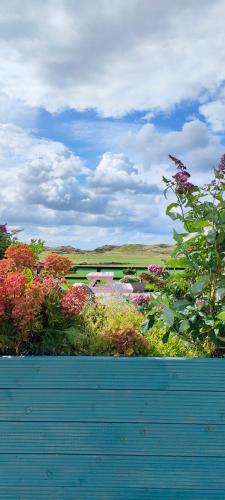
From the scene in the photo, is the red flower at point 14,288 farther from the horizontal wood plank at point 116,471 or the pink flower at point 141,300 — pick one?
the pink flower at point 141,300

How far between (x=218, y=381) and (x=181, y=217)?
82 centimetres

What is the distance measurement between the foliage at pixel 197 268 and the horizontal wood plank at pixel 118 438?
0.43 metres

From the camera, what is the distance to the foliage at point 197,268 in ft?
7.66

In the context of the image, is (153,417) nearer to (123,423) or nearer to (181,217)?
(123,423)

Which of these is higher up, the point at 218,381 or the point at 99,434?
the point at 218,381

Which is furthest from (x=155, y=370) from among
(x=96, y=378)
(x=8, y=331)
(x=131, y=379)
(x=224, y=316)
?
(x=8, y=331)

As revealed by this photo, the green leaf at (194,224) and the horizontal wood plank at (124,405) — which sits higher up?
the green leaf at (194,224)

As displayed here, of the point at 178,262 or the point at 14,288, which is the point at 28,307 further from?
the point at 178,262

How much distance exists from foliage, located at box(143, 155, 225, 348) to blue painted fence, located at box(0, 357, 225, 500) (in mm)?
284

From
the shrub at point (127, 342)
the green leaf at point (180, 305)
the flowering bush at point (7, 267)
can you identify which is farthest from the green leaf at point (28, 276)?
the green leaf at point (180, 305)

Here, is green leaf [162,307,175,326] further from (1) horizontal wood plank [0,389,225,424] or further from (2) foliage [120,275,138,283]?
(2) foliage [120,275,138,283]

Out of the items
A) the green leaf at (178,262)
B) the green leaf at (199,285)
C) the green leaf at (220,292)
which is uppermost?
the green leaf at (178,262)

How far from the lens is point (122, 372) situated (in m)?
2.13

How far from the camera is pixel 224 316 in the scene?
224cm
